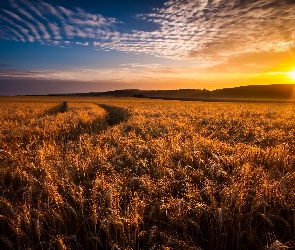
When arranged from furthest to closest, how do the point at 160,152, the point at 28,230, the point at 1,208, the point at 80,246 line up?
the point at 160,152, the point at 1,208, the point at 28,230, the point at 80,246

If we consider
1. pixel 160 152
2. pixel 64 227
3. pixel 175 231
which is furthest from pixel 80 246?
pixel 160 152

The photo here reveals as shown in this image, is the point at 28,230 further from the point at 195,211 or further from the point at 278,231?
the point at 278,231

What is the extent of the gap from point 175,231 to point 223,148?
144 inches

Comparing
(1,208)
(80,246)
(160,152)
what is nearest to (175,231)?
(80,246)

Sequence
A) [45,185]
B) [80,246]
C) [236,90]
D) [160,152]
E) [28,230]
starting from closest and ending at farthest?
[80,246] < [28,230] < [45,185] < [160,152] < [236,90]

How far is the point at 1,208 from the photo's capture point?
3.31 metres

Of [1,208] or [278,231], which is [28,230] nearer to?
[1,208]

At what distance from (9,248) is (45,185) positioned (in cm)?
96

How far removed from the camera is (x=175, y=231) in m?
2.81

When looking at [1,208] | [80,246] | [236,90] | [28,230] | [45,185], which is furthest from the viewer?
[236,90]

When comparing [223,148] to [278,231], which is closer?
[278,231]

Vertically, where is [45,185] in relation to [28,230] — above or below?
above

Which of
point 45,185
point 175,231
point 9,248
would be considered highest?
point 45,185

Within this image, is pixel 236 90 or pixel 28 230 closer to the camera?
pixel 28 230
